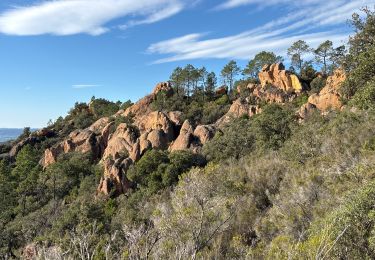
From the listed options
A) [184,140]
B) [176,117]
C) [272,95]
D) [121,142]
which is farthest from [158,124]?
[272,95]

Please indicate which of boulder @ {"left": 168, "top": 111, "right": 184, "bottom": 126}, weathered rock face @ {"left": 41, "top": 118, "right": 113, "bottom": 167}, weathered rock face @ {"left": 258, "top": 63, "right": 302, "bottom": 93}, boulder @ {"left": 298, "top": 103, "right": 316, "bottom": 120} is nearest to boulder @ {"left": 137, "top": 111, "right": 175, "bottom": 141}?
boulder @ {"left": 168, "top": 111, "right": 184, "bottom": 126}

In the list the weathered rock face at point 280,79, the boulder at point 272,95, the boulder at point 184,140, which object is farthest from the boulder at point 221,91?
the boulder at point 184,140

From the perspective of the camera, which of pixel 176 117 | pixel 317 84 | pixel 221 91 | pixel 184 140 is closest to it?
pixel 184 140

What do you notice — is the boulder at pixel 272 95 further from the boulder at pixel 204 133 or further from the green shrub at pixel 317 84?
the boulder at pixel 204 133

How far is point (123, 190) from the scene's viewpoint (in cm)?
4753

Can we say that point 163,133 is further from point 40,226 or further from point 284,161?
point 284,161

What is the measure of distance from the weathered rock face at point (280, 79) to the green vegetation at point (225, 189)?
2.93 metres

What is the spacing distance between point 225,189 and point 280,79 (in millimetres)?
51728

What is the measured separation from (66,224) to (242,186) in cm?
2385

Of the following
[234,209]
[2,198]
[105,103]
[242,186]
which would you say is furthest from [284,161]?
[105,103]

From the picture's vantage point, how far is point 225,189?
23.6 m

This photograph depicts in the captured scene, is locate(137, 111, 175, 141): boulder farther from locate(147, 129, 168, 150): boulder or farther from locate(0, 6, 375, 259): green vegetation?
locate(0, 6, 375, 259): green vegetation

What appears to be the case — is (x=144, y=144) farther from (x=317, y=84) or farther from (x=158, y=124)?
(x=317, y=84)

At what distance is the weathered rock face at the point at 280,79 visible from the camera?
69188mm
